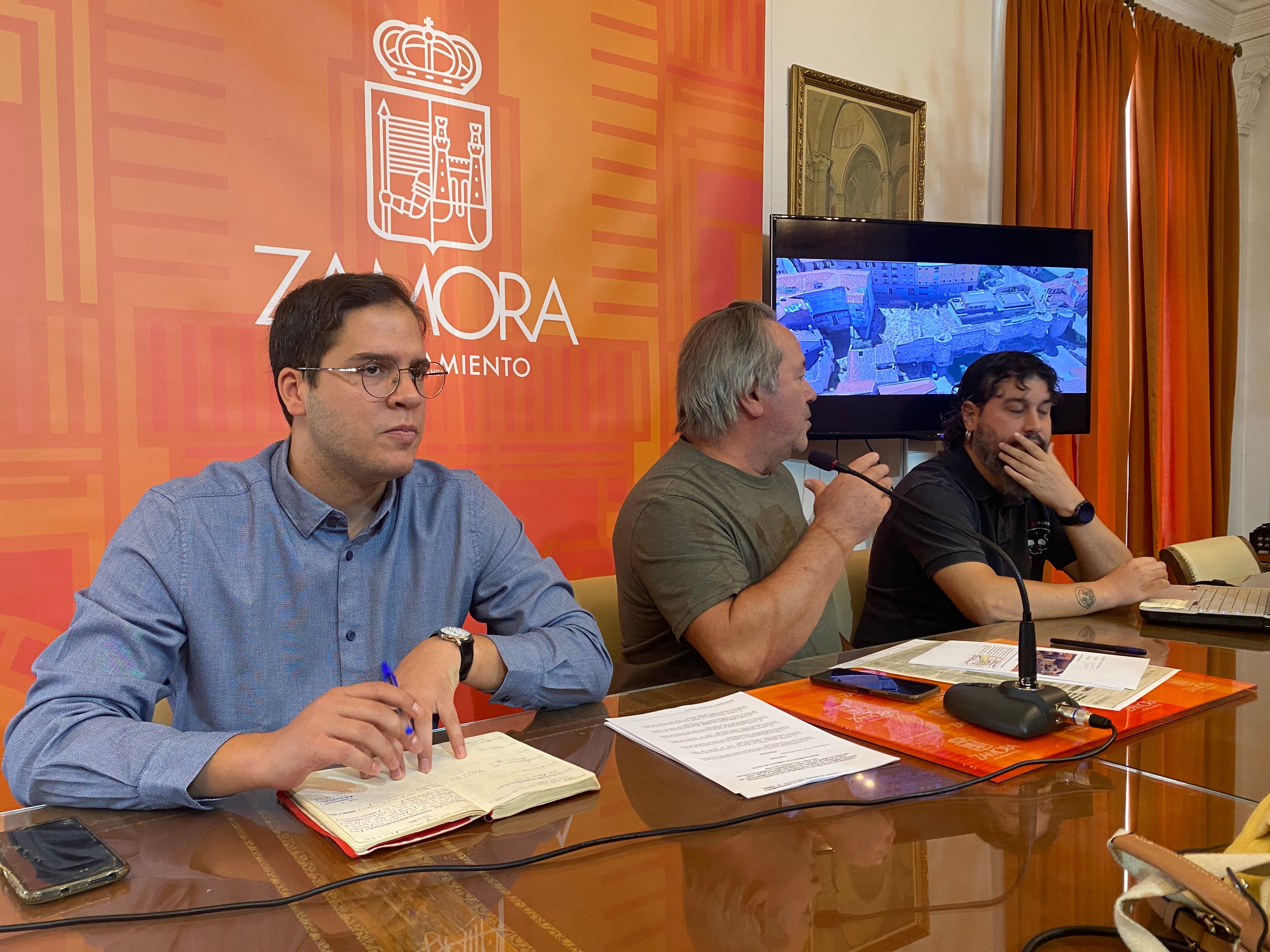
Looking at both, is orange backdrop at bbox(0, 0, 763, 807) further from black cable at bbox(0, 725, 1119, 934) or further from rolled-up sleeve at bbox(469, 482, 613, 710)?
black cable at bbox(0, 725, 1119, 934)

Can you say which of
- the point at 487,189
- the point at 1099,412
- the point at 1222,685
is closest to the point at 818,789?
the point at 1222,685

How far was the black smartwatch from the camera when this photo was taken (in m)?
2.30

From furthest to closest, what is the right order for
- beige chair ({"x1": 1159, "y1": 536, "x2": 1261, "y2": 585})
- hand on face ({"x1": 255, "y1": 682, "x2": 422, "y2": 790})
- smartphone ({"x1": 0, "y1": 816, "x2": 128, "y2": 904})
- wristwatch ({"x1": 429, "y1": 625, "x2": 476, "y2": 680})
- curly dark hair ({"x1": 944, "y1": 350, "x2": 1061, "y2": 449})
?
beige chair ({"x1": 1159, "y1": 536, "x2": 1261, "y2": 585})
curly dark hair ({"x1": 944, "y1": 350, "x2": 1061, "y2": 449})
wristwatch ({"x1": 429, "y1": 625, "x2": 476, "y2": 680})
hand on face ({"x1": 255, "y1": 682, "x2": 422, "y2": 790})
smartphone ({"x1": 0, "y1": 816, "x2": 128, "y2": 904})

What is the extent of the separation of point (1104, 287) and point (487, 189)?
2.97 metres

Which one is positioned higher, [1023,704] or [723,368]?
[723,368]

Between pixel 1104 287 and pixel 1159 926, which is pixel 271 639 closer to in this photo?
pixel 1159 926

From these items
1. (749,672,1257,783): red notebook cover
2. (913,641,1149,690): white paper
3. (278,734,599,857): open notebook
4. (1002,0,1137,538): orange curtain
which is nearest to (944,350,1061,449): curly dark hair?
(913,641,1149,690): white paper

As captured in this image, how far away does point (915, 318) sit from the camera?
10.8 feet

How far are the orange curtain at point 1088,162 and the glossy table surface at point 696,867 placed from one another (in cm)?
317

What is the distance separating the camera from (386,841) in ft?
2.53

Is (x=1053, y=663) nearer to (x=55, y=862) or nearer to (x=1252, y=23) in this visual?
(x=55, y=862)

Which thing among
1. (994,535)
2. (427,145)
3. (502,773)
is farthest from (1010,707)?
(427,145)

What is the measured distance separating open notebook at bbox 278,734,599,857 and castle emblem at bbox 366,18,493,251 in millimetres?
1758

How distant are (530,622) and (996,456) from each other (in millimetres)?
1474
